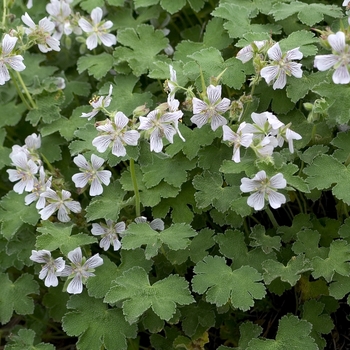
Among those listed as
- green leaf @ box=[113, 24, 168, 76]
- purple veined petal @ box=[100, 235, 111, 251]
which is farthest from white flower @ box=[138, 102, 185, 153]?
green leaf @ box=[113, 24, 168, 76]

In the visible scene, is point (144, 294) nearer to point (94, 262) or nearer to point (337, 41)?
point (94, 262)

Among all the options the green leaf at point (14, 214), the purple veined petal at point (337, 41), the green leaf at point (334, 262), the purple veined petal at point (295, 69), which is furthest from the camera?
the green leaf at point (14, 214)

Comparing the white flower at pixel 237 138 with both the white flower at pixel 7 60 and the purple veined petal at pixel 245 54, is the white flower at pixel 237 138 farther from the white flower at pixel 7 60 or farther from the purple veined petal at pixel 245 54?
the white flower at pixel 7 60

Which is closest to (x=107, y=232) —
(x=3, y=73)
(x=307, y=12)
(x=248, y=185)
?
(x=248, y=185)

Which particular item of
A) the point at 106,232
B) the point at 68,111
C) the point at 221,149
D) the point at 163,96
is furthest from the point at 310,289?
the point at 68,111

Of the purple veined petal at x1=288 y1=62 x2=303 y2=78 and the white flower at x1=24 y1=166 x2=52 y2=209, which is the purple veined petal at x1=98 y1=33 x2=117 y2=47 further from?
the purple veined petal at x1=288 y1=62 x2=303 y2=78

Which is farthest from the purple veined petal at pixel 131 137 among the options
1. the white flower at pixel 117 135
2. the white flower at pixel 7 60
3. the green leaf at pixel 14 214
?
the green leaf at pixel 14 214
